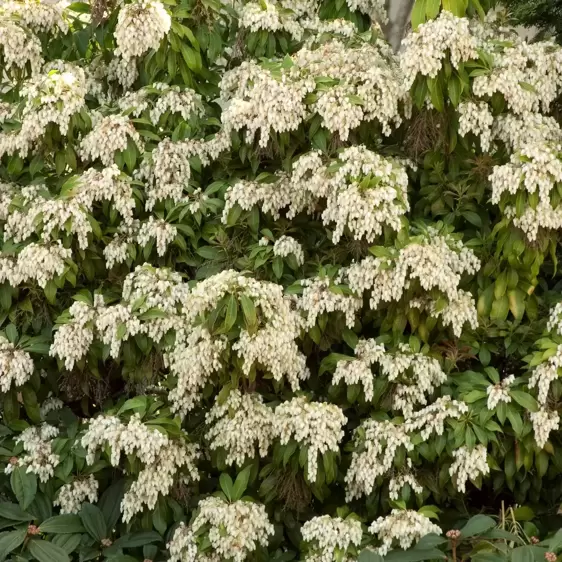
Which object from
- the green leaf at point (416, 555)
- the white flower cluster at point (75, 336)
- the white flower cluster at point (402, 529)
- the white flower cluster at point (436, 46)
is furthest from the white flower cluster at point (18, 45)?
the green leaf at point (416, 555)

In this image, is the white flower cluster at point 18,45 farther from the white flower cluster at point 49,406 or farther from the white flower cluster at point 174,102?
the white flower cluster at point 49,406

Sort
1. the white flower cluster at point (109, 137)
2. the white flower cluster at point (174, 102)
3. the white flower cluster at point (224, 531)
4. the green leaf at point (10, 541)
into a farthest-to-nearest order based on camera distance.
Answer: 1. the white flower cluster at point (174, 102)
2. the white flower cluster at point (109, 137)
3. the green leaf at point (10, 541)
4. the white flower cluster at point (224, 531)

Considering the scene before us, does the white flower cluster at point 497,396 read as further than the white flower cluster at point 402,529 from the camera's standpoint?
Yes

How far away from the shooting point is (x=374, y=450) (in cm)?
512

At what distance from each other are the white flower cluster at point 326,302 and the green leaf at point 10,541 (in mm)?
1785

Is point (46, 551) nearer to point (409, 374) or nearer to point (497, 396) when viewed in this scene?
point (409, 374)

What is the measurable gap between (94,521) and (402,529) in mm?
1626

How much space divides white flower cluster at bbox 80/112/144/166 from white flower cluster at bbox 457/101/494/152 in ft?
5.59

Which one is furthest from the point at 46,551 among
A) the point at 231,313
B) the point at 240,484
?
the point at 231,313

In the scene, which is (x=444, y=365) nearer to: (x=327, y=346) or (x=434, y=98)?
(x=327, y=346)

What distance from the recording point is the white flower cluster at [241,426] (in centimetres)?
513

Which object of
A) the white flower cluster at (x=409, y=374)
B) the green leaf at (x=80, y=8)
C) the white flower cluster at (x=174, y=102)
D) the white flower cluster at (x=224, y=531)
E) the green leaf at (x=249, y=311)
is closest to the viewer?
the green leaf at (x=249, y=311)

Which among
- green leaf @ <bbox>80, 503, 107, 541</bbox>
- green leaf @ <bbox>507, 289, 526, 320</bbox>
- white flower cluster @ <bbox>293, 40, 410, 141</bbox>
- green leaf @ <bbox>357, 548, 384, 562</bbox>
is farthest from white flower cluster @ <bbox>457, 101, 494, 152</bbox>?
green leaf @ <bbox>80, 503, 107, 541</bbox>

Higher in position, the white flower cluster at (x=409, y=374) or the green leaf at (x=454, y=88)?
the green leaf at (x=454, y=88)
